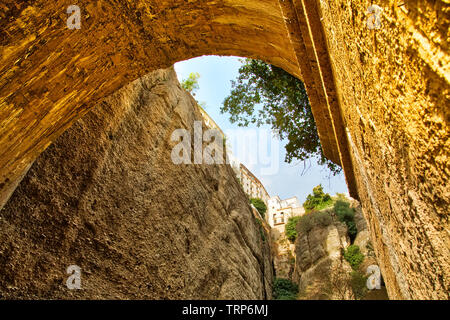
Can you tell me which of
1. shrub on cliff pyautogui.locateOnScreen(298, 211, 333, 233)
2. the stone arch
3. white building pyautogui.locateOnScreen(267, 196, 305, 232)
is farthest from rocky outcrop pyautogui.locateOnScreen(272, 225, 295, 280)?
the stone arch

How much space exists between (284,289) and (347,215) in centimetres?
900

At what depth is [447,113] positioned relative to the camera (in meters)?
0.72

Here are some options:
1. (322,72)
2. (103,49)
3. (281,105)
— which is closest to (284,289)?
(281,105)

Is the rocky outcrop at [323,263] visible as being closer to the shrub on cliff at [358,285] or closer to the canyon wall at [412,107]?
the shrub on cliff at [358,285]

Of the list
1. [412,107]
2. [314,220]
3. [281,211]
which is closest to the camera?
[412,107]

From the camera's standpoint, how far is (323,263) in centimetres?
1958

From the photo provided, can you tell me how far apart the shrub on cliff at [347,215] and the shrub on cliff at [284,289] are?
672cm

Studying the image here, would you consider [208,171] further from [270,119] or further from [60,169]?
[60,169]

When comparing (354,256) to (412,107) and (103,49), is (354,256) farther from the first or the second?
(412,107)

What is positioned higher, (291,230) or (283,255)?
(291,230)

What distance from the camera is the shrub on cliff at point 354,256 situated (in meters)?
18.9

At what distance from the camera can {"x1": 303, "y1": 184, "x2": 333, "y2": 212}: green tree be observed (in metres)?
27.5

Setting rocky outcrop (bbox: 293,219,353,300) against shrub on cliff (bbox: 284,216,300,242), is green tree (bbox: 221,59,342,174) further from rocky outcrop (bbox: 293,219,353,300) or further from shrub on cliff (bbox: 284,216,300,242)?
shrub on cliff (bbox: 284,216,300,242)

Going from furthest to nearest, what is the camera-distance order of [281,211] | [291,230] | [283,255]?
[281,211] < [291,230] < [283,255]
